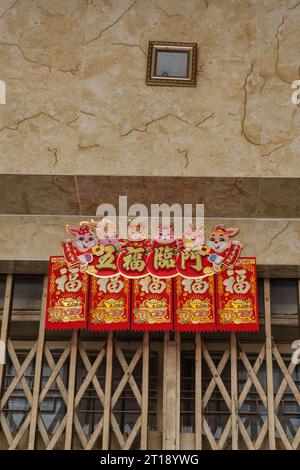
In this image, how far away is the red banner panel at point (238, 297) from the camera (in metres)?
6.55

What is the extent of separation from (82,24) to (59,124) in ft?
3.64

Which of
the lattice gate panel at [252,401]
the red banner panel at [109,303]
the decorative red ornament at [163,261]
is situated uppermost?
the decorative red ornament at [163,261]

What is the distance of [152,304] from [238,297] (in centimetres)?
76

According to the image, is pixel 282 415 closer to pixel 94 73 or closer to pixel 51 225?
pixel 51 225

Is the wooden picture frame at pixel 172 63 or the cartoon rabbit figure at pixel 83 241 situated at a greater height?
the wooden picture frame at pixel 172 63

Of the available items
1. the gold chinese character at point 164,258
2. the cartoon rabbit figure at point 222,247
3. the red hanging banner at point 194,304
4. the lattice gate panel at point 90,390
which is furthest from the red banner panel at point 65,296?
the cartoon rabbit figure at point 222,247

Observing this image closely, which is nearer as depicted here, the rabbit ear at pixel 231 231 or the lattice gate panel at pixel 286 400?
the lattice gate panel at pixel 286 400

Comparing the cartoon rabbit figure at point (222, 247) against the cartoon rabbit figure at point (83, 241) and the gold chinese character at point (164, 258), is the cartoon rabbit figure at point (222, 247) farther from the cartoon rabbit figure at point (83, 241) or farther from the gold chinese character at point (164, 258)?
the cartoon rabbit figure at point (83, 241)

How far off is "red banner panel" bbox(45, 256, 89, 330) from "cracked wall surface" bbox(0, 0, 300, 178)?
87 cm

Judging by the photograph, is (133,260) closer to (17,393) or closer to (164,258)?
(164,258)

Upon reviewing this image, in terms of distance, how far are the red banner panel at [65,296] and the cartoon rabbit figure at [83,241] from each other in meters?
0.10

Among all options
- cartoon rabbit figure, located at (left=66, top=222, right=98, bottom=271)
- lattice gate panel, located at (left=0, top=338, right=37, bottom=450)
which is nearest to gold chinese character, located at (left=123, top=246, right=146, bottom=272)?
cartoon rabbit figure, located at (left=66, top=222, right=98, bottom=271)

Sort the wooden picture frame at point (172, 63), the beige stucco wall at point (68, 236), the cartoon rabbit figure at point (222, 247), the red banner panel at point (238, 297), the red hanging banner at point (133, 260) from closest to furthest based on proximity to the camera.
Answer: the red banner panel at point (238, 297), the red hanging banner at point (133, 260), the cartoon rabbit figure at point (222, 247), the beige stucco wall at point (68, 236), the wooden picture frame at point (172, 63)

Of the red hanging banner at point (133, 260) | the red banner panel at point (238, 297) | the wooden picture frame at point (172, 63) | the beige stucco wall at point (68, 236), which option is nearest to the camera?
the red banner panel at point (238, 297)
